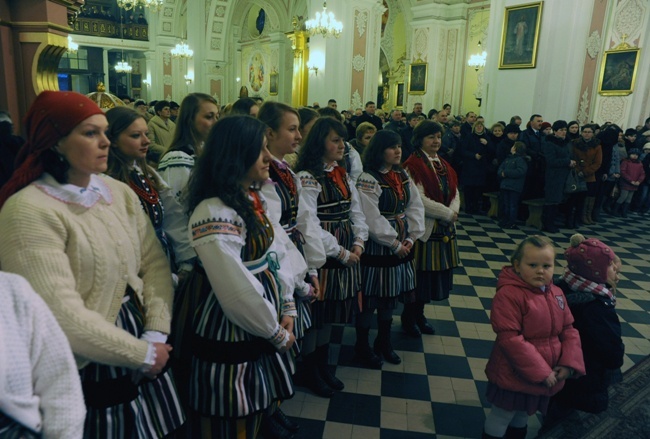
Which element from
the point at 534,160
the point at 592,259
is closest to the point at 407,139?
the point at 534,160

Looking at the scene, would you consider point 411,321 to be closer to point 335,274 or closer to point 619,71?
point 335,274

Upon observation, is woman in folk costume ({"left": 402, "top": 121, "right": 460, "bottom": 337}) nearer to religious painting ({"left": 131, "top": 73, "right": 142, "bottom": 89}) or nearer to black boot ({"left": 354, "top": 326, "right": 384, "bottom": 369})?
black boot ({"left": 354, "top": 326, "right": 384, "bottom": 369})

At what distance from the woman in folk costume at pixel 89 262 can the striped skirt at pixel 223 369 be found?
128 millimetres

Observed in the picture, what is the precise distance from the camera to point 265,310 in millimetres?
1799

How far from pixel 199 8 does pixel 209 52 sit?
67.1 inches

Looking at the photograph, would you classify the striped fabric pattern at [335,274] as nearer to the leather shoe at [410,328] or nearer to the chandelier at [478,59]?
the leather shoe at [410,328]

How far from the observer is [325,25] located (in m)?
11.0

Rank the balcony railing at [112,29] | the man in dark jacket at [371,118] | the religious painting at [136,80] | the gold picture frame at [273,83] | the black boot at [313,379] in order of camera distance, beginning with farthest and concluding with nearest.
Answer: the religious painting at [136,80] < the balcony railing at [112,29] < the gold picture frame at [273,83] < the man in dark jacket at [371,118] < the black boot at [313,379]

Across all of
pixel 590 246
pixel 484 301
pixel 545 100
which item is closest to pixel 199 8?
pixel 545 100

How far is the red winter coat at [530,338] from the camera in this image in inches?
91.7

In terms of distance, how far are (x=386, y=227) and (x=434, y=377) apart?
3.79ft

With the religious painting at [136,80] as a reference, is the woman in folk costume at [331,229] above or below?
below

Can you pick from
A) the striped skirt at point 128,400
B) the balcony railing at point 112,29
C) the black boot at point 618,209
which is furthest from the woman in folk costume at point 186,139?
the balcony railing at point 112,29

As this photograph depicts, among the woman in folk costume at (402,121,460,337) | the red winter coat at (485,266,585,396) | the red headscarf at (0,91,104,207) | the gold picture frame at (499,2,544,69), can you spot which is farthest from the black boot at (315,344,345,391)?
the gold picture frame at (499,2,544,69)
